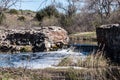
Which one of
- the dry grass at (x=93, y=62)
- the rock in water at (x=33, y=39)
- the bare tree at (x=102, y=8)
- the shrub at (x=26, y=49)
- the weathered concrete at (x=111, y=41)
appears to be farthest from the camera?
the bare tree at (x=102, y=8)

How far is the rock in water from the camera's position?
134 ft

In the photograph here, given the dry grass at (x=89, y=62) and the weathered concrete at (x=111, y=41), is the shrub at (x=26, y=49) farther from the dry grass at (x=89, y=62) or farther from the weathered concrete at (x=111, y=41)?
the dry grass at (x=89, y=62)

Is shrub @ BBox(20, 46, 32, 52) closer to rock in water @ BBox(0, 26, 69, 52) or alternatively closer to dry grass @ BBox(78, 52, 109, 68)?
rock in water @ BBox(0, 26, 69, 52)

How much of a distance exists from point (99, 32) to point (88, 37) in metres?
14.9

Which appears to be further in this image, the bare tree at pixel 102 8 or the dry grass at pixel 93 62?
the bare tree at pixel 102 8

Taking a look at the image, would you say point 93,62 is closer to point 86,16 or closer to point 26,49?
point 26,49

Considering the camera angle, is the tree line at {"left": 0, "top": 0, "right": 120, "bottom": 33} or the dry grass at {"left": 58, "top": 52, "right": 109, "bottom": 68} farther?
the tree line at {"left": 0, "top": 0, "right": 120, "bottom": 33}

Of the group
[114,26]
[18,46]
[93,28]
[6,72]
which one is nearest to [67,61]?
[114,26]

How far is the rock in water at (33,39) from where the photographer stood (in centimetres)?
4088

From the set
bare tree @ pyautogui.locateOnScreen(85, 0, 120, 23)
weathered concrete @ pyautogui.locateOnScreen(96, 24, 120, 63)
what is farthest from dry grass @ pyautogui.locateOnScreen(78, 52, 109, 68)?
bare tree @ pyautogui.locateOnScreen(85, 0, 120, 23)

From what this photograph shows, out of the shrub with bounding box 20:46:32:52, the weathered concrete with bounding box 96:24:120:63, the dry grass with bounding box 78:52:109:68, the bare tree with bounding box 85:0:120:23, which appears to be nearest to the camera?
the dry grass with bounding box 78:52:109:68

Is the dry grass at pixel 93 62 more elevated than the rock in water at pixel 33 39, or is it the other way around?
the dry grass at pixel 93 62

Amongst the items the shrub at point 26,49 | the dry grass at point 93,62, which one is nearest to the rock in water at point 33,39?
the shrub at point 26,49

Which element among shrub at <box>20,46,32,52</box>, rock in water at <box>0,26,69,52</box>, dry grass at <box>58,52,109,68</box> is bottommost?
shrub at <box>20,46,32,52</box>
